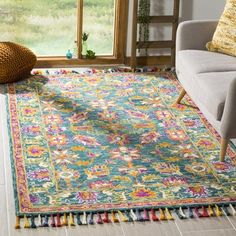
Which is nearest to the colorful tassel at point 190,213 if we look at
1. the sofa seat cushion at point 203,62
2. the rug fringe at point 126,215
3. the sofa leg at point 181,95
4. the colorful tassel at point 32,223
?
the rug fringe at point 126,215

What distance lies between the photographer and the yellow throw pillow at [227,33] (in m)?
5.20

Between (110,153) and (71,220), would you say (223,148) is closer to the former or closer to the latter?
(110,153)

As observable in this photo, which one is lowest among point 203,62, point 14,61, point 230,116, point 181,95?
point 181,95

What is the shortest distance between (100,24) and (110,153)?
2.04m

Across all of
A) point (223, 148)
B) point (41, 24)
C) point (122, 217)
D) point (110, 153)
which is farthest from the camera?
point (41, 24)

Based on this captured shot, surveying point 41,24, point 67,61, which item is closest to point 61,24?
point 41,24

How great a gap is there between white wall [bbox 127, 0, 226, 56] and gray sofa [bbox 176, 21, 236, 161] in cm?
96

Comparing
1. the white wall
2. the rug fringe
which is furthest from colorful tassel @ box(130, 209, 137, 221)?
the white wall

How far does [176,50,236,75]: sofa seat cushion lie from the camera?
16.4 feet

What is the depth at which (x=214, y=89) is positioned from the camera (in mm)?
4598

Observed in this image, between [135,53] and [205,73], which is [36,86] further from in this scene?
[205,73]

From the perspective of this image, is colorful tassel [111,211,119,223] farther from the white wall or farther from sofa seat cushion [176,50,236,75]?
the white wall

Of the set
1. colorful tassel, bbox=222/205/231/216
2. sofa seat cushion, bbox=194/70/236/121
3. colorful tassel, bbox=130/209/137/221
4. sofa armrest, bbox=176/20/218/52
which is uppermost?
sofa armrest, bbox=176/20/218/52

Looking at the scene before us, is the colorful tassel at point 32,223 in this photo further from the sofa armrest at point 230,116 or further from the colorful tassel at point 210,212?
the sofa armrest at point 230,116
